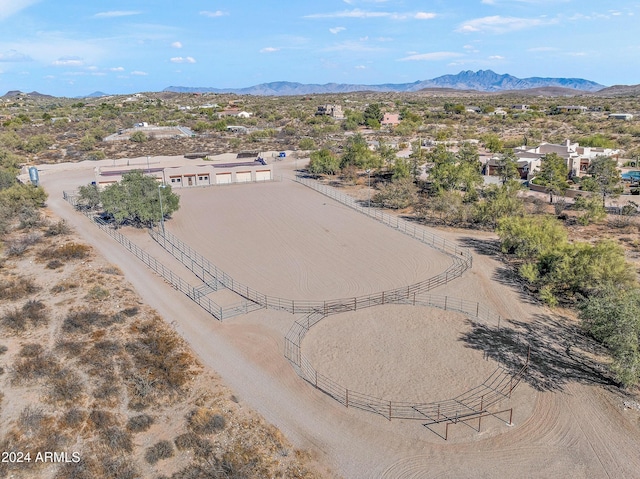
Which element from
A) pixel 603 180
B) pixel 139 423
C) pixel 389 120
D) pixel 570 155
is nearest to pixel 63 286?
pixel 139 423

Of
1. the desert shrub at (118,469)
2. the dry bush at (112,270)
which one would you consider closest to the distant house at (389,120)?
the dry bush at (112,270)

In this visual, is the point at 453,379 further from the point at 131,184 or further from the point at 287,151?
the point at 287,151

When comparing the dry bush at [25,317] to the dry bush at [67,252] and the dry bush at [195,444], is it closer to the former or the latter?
the dry bush at [67,252]

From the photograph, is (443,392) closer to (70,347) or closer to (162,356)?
(162,356)

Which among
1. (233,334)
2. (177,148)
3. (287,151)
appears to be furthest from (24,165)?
(233,334)

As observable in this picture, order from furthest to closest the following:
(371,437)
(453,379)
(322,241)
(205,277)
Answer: (322,241), (205,277), (453,379), (371,437)

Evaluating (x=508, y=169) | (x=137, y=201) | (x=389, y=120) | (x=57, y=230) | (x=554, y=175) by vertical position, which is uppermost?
(x=389, y=120)
